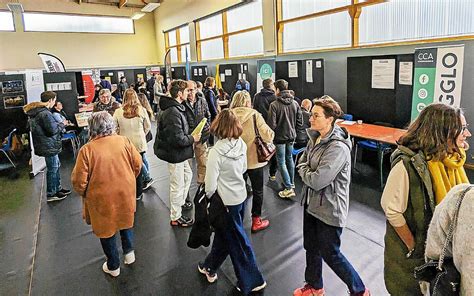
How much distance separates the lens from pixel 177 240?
310cm

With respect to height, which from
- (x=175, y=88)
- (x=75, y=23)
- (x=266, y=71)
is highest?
(x=75, y=23)

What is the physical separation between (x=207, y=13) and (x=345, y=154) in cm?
1011

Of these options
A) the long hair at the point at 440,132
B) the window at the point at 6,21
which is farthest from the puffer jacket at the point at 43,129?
the window at the point at 6,21

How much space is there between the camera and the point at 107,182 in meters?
2.34

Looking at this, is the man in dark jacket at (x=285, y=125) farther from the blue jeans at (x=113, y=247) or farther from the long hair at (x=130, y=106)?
the blue jeans at (x=113, y=247)

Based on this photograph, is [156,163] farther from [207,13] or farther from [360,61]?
[207,13]

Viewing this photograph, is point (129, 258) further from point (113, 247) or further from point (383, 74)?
point (383, 74)

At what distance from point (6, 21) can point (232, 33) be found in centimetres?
894

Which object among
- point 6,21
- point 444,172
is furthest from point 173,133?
point 6,21

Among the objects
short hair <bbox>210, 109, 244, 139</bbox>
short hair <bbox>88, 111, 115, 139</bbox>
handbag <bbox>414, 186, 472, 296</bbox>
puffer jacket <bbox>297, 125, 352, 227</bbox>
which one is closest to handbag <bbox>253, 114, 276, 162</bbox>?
short hair <bbox>210, 109, 244, 139</bbox>

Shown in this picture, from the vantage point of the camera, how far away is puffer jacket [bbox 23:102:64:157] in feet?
12.8

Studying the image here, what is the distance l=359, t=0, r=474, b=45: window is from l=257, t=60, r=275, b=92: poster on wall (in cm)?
230

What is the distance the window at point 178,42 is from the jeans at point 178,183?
10.2 metres

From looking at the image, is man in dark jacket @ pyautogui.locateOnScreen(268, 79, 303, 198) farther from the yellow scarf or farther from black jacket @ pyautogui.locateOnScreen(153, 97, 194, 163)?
the yellow scarf
